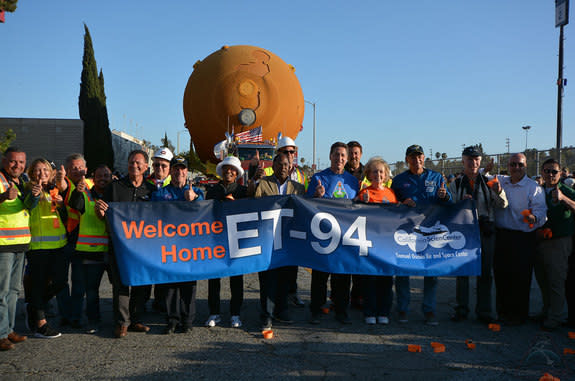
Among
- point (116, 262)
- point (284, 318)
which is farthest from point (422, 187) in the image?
point (116, 262)

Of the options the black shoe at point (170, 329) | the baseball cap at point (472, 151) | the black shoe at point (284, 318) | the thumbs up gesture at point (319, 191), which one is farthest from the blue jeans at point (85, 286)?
the baseball cap at point (472, 151)

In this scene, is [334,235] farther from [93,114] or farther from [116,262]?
[93,114]

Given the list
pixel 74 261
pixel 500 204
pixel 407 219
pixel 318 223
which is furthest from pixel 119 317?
pixel 500 204

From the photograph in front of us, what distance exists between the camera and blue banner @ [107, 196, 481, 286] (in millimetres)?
4934

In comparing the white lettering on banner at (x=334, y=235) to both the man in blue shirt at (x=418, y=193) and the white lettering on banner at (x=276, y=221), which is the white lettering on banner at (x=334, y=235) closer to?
the white lettering on banner at (x=276, y=221)

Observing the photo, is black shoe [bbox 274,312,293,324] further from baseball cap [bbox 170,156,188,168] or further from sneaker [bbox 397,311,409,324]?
baseball cap [bbox 170,156,188,168]

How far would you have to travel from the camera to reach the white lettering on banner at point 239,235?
17.0 feet

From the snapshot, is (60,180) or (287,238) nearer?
(60,180)

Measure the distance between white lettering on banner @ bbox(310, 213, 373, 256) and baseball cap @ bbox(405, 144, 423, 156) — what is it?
3.85 feet

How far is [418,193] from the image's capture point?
5.69 m

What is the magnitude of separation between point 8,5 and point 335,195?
1168cm

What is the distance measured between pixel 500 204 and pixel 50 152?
30424 millimetres

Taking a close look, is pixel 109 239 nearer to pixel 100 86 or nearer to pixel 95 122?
pixel 95 122

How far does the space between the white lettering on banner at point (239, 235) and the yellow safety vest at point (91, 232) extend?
150 centimetres
